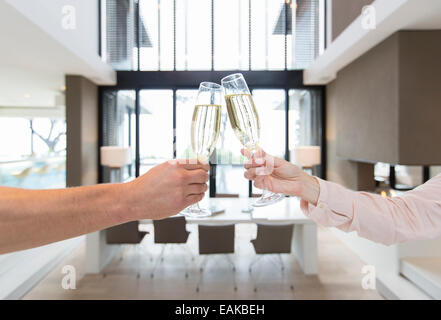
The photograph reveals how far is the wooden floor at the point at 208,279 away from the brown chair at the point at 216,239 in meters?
0.20

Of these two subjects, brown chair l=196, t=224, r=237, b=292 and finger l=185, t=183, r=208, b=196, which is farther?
brown chair l=196, t=224, r=237, b=292

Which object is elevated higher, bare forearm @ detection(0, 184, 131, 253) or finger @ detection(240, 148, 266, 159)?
finger @ detection(240, 148, 266, 159)

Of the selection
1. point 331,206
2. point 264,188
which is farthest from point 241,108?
point 331,206

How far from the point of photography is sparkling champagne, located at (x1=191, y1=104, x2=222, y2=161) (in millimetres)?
608

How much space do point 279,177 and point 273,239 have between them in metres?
2.36

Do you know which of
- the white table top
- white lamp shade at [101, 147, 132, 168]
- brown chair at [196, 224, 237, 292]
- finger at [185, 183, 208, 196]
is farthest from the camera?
white lamp shade at [101, 147, 132, 168]

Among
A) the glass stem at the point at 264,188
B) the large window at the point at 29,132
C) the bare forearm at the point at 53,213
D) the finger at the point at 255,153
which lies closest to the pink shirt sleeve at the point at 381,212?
the glass stem at the point at 264,188

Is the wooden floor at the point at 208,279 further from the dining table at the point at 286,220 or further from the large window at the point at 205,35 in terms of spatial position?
the large window at the point at 205,35

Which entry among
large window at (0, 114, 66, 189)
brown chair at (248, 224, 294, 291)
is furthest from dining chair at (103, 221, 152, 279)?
large window at (0, 114, 66, 189)

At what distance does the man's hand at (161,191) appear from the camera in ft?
1.58

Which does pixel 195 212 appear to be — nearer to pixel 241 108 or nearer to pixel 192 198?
pixel 192 198

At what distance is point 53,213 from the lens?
436 millimetres

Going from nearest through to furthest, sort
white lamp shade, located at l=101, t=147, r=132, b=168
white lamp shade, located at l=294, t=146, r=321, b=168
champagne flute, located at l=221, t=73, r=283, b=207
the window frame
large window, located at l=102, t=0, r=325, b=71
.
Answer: champagne flute, located at l=221, t=73, r=283, b=207 < white lamp shade, located at l=294, t=146, r=321, b=168 < white lamp shade, located at l=101, t=147, r=132, b=168 < large window, located at l=102, t=0, r=325, b=71 < the window frame

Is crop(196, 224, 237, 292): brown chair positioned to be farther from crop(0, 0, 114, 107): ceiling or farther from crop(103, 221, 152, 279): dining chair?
crop(0, 0, 114, 107): ceiling
